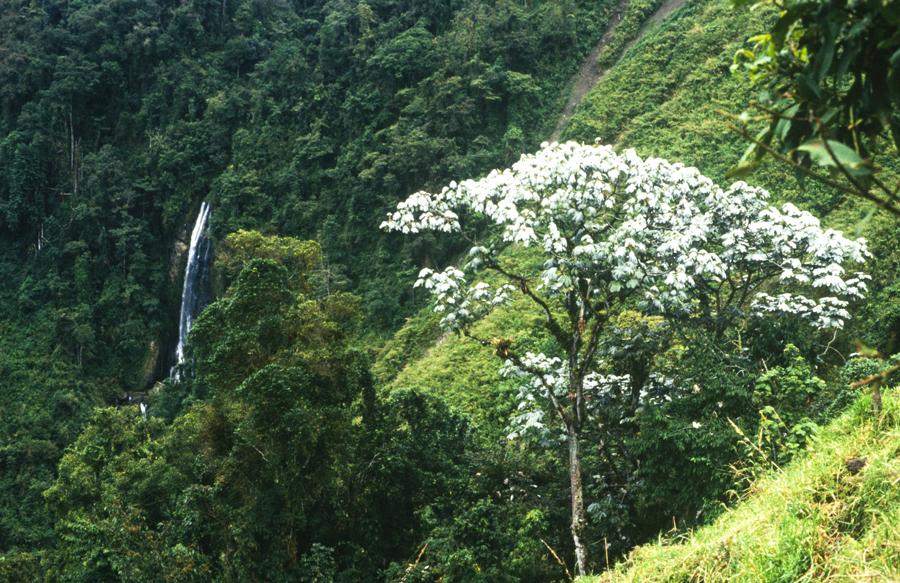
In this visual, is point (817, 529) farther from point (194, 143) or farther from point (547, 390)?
point (194, 143)

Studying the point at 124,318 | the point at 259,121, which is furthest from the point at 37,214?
the point at 259,121

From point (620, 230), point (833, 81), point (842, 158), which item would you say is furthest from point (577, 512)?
point (842, 158)

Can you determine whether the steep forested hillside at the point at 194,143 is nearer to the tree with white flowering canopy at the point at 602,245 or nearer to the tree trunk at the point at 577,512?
the tree with white flowering canopy at the point at 602,245

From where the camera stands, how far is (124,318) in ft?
103

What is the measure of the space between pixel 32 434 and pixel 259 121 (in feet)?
49.8

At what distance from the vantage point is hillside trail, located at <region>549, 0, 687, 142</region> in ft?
82.3

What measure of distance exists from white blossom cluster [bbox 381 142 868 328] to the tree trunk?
55.1 inches

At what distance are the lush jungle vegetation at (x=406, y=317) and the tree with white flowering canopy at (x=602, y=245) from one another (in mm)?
79

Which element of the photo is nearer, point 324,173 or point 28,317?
point 324,173

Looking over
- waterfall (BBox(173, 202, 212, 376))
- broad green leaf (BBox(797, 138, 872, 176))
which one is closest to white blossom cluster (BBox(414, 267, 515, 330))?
broad green leaf (BBox(797, 138, 872, 176))

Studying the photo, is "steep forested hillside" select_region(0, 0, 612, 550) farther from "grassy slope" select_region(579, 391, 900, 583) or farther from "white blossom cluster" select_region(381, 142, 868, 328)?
"grassy slope" select_region(579, 391, 900, 583)

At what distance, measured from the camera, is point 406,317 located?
67.9 feet

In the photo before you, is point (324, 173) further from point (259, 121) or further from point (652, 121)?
point (652, 121)

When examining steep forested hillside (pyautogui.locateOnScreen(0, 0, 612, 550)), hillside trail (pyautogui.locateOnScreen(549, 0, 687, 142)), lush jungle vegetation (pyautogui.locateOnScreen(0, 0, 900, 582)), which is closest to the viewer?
lush jungle vegetation (pyautogui.locateOnScreen(0, 0, 900, 582))
